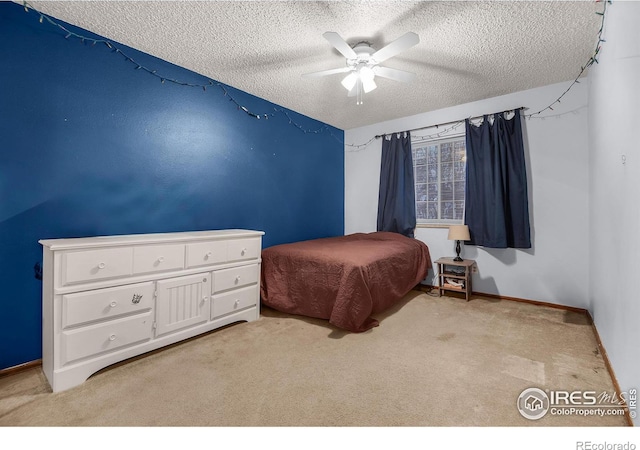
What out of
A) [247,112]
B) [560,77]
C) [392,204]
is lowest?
[392,204]

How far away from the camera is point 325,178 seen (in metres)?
4.46

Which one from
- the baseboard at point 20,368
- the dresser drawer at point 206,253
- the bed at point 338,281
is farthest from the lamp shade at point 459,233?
the baseboard at point 20,368

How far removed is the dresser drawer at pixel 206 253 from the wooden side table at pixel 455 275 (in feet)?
8.25

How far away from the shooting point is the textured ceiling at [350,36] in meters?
1.98

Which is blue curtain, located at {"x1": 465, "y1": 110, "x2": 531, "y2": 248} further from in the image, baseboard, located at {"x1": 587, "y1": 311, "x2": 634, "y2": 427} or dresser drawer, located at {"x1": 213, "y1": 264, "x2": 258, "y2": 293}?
dresser drawer, located at {"x1": 213, "y1": 264, "x2": 258, "y2": 293}

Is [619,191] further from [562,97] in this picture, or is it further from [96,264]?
[96,264]

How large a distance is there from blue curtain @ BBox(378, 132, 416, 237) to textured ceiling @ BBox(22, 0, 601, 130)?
99 centimetres

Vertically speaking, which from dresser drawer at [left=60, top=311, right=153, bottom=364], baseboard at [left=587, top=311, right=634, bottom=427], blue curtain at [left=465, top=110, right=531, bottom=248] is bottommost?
baseboard at [left=587, top=311, right=634, bottom=427]

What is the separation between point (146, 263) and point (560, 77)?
417 cm

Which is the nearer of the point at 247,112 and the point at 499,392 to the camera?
the point at 499,392

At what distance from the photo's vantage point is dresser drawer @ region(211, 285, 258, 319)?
2448mm

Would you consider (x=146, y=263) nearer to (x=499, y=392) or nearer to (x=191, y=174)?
(x=191, y=174)

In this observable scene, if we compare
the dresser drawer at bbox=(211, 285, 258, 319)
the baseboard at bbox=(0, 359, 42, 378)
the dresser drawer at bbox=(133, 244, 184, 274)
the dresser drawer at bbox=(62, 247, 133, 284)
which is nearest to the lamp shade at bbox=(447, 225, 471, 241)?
the dresser drawer at bbox=(211, 285, 258, 319)
